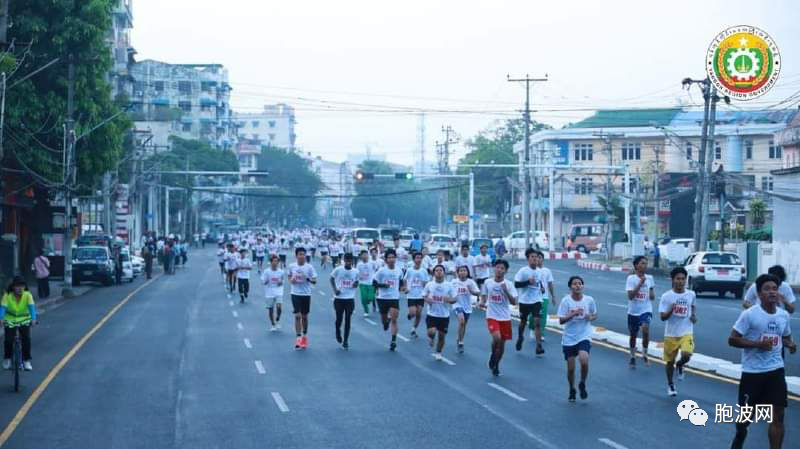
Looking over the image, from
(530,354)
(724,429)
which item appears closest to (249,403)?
(724,429)

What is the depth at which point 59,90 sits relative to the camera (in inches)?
1686

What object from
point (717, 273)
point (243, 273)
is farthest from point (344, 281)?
point (717, 273)

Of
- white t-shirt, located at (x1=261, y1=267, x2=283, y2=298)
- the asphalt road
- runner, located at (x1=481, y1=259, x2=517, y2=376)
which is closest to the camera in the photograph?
the asphalt road

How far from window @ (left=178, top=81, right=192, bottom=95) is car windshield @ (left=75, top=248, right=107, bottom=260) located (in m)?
99.0

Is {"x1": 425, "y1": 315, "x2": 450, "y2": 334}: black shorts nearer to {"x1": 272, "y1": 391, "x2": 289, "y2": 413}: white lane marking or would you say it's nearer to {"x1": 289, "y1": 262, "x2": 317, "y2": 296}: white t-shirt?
{"x1": 289, "y1": 262, "x2": 317, "y2": 296}: white t-shirt

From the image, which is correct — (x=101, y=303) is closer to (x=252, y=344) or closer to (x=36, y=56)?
(x=36, y=56)

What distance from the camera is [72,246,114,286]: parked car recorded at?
53250 mm

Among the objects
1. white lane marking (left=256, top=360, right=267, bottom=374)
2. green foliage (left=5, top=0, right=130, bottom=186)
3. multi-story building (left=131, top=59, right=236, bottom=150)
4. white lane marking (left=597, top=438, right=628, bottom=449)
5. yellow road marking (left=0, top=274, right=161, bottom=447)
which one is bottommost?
yellow road marking (left=0, top=274, right=161, bottom=447)

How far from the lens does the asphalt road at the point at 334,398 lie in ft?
43.4

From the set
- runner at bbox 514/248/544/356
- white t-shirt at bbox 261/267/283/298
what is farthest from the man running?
white t-shirt at bbox 261/267/283/298

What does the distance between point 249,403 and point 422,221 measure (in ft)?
588

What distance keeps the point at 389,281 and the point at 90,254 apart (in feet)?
108

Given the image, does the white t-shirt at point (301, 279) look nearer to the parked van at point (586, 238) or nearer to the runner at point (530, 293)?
the runner at point (530, 293)

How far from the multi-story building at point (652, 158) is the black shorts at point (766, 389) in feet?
227
